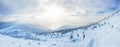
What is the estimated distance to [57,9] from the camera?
65562 millimetres

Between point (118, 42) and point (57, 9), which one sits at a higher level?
point (57, 9)

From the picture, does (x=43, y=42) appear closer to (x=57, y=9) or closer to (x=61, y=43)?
(x=61, y=43)

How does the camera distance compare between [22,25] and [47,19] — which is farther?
[47,19]

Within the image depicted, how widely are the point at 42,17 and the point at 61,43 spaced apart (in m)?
23.0

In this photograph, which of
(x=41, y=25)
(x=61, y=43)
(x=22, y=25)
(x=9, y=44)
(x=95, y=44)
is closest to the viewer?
(x=22, y=25)

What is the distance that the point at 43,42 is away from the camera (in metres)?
95.4

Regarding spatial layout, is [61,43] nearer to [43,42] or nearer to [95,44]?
[43,42]

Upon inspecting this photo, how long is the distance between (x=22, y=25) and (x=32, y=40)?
30615mm

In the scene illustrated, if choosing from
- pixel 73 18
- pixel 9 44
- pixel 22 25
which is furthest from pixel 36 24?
pixel 9 44

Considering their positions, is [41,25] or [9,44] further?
[9,44]

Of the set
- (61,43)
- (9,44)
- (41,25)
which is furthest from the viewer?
(61,43)

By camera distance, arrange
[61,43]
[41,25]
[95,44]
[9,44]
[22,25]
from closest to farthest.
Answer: [22,25]
[41,25]
[95,44]
[9,44]
[61,43]

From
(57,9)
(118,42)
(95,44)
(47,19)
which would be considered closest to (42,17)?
(47,19)

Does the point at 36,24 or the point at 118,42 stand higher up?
the point at 36,24
